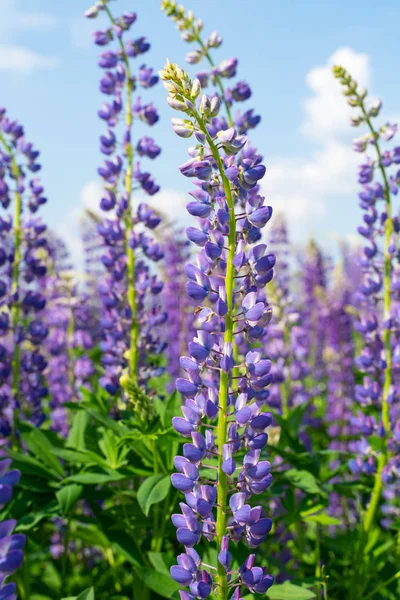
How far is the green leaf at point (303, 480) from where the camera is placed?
271 cm

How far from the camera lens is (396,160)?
354 centimetres

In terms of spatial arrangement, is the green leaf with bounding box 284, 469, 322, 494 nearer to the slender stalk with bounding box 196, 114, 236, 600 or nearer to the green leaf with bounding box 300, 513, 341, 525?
the green leaf with bounding box 300, 513, 341, 525

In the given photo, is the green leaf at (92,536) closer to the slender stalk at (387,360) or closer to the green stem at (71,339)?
the slender stalk at (387,360)

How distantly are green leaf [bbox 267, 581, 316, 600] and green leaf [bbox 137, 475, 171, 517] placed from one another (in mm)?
490

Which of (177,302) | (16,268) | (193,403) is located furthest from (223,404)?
(177,302)

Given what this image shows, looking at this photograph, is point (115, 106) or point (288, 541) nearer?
point (115, 106)

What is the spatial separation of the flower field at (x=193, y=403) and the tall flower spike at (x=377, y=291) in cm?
1

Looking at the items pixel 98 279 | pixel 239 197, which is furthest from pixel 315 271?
pixel 239 197

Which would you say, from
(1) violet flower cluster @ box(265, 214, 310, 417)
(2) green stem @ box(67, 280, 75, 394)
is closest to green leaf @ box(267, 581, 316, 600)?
(1) violet flower cluster @ box(265, 214, 310, 417)

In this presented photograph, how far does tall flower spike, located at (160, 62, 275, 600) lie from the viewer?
5.96 ft

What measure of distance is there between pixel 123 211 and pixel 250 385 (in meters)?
1.94

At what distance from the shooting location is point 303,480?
2.78 metres

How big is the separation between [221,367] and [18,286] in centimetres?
226

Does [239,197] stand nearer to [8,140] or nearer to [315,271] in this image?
[8,140]
